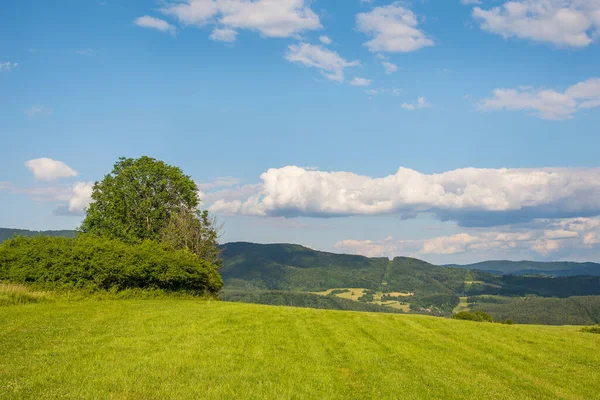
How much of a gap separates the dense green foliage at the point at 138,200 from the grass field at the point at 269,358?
2865cm

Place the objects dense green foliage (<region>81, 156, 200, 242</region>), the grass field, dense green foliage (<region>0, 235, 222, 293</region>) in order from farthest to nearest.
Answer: dense green foliage (<region>81, 156, 200, 242</region>) → dense green foliage (<region>0, 235, 222, 293</region>) → the grass field

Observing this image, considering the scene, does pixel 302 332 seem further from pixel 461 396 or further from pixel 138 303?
pixel 138 303

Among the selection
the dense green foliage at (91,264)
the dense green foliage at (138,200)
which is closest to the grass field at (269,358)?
the dense green foliage at (91,264)

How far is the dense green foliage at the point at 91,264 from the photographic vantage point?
115ft

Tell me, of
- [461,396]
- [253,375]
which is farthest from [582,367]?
[253,375]

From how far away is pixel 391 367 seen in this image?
19078 millimetres

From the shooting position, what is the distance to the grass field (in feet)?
47.8

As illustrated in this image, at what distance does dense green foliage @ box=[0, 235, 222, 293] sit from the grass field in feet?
19.3

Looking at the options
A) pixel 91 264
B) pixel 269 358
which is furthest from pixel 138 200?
pixel 269 358

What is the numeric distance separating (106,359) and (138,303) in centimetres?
1855

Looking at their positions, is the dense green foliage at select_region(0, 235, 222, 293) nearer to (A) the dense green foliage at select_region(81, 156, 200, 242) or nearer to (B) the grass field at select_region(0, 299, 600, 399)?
(B) the grass field at select_region(0, 299, 600, 399)

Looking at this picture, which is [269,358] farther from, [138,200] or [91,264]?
[138,200]

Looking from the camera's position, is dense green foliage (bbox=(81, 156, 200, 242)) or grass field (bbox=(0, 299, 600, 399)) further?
dense green foliage (bbox=(81, 156, 200, 242))

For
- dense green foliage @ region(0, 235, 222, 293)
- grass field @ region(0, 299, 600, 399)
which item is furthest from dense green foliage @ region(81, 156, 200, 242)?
grass field @ region(0, 299, 600, 399)
